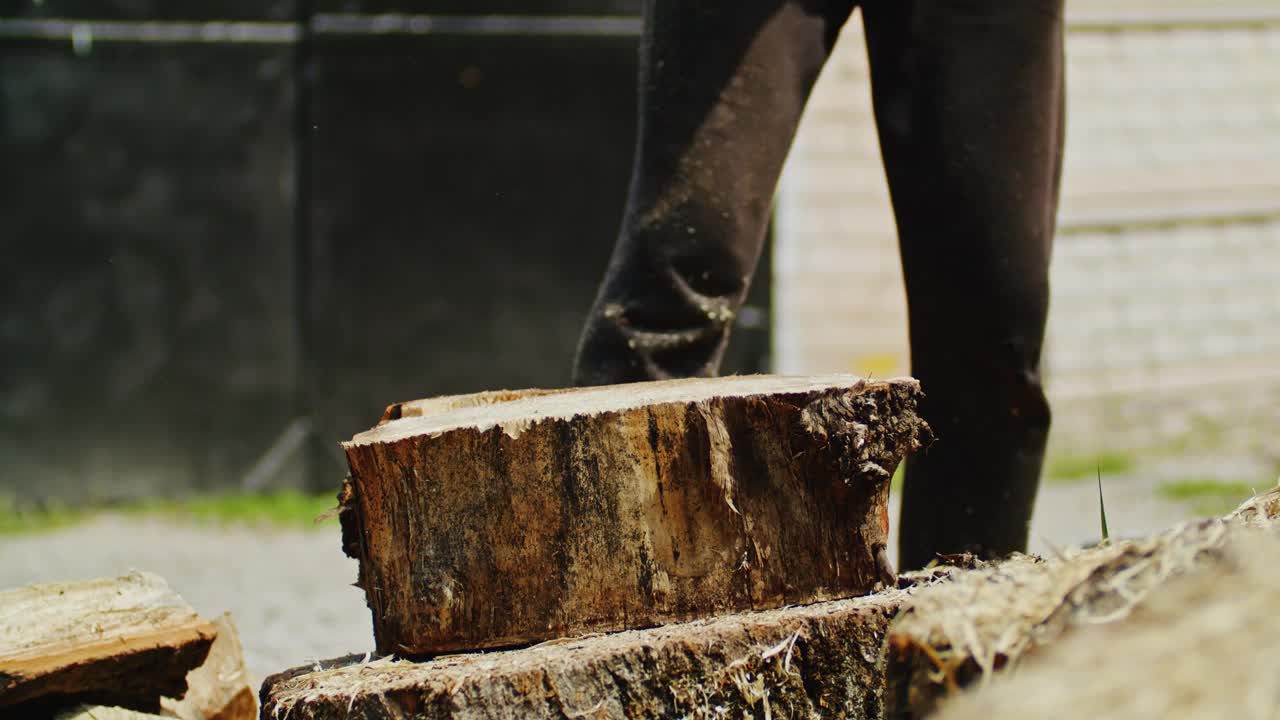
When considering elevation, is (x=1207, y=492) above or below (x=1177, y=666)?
below

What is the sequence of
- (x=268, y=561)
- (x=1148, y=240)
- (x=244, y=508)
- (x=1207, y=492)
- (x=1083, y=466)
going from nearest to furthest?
(x=268, y=561)
(x=1207, y=492)
(x=244, y=508)
(x=1083, y=466)
(x=1148, y=240)

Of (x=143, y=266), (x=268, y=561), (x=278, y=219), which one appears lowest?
(x=268, y=561)

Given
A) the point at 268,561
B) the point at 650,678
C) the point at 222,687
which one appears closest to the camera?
the point at 650,678

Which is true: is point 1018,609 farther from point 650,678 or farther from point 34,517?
point 34,517

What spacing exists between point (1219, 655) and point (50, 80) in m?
4.58

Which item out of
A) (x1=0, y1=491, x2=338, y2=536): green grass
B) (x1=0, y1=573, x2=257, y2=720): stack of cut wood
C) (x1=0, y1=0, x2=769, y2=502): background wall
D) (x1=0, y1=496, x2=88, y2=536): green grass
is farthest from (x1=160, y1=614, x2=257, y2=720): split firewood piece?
(x1=0, y1=0, x2=769, y2=502): background wall

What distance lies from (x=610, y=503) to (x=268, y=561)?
251 cm

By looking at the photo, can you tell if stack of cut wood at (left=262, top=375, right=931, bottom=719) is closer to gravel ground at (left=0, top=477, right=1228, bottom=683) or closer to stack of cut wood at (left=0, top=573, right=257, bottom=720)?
stack of cut wood at (left=0, top=573, right=257, bottom=720)

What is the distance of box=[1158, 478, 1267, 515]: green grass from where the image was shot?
3782 mm

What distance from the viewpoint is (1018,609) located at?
93cm

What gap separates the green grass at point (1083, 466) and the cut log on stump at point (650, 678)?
12.1 feet

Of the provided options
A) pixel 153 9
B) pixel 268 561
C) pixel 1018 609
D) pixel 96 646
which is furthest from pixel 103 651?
pixel 153 9

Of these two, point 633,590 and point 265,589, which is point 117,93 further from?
point 633,590

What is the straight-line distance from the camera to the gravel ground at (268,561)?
2.62 meters
